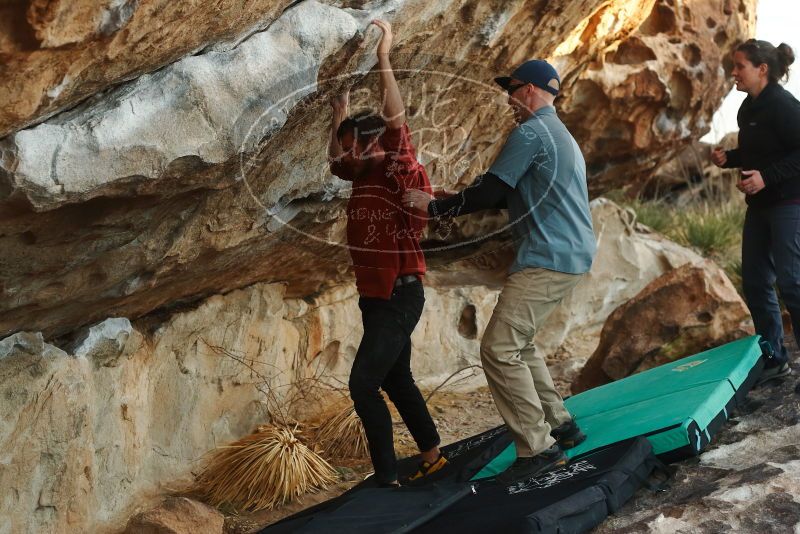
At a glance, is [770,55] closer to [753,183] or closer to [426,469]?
[753,183]

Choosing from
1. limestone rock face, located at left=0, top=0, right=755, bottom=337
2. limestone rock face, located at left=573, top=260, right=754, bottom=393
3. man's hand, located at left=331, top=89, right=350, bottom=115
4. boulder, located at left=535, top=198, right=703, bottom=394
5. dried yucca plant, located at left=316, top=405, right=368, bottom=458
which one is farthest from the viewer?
boulder, located at left=535, top=198, right=703, bottom=394

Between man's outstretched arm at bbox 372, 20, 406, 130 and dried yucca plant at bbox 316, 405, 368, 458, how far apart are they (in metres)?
2.44

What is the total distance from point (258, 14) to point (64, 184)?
110 cm

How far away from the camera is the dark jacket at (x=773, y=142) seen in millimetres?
5188

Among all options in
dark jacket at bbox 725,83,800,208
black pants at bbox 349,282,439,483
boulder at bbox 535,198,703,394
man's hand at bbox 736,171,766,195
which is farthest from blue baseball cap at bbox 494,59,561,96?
Result: boulder at bbox 535,198,703,394

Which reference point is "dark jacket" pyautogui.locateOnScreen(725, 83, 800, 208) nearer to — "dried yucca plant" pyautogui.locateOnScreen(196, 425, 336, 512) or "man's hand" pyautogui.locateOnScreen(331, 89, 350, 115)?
"man's hand" pyautogui.locateOnScreen(331, 89, 350, 115)

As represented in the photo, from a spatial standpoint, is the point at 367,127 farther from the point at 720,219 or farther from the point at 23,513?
the point at 720,219

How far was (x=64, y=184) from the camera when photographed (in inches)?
143

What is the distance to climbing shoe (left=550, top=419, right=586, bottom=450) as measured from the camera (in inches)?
190

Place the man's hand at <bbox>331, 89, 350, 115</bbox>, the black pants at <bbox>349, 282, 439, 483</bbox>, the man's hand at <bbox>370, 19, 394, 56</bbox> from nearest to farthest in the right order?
the man's hand at <bbox>370, 19, 394, 56</bbox>, the black pants at <bbox>349, 282, 439, 483</bbox>, the man's hand at <bbox>331, 89, 350, 115</bbox>

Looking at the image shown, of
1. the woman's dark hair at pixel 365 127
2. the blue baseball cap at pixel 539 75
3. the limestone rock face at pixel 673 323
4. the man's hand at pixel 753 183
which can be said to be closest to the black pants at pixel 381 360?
the woman's dark hair at pixel 365 127

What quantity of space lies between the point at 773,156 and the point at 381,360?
2437 mm

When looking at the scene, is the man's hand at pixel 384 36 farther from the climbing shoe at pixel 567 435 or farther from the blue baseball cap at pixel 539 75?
the climbing shoe at pixel 567 435

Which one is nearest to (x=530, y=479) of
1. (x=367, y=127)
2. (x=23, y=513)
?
(x=367, y=127)
